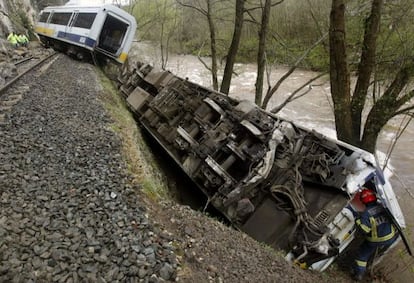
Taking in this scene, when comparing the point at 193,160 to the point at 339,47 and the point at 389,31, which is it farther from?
the point at 389,31

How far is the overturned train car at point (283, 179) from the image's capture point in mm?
4633

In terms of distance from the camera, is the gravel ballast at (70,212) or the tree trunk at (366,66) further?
the tree trunk at (366,66)

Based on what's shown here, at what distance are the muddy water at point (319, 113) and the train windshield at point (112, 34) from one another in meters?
3.14

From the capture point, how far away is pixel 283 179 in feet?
16.9

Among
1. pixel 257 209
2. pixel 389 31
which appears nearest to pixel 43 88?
pixel 257 209

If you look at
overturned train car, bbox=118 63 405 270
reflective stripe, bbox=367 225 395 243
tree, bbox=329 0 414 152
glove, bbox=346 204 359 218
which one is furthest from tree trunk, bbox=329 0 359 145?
reflective stripe, bbox=367 225 395 243

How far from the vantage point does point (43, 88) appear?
7867 millimetres

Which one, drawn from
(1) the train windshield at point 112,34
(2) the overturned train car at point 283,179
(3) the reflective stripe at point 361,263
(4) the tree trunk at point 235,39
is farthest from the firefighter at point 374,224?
(1) the train windshield at point 112,34

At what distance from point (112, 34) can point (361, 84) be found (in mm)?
9755

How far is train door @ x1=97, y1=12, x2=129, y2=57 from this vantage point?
11969 mm

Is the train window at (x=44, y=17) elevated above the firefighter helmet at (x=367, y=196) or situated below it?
below

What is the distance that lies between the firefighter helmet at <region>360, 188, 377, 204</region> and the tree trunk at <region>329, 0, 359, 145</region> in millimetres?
1744

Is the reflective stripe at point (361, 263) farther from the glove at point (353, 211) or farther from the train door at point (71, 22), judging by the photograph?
the train door at point (71, 22)

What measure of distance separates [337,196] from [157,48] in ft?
69.0
